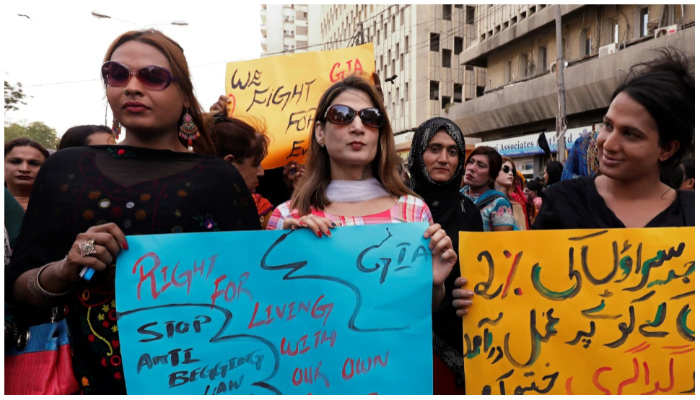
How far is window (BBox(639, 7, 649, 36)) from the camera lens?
1941 centimetres

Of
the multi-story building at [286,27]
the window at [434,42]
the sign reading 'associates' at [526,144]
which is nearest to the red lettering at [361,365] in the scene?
the sign reading 'associates' at [526,144]

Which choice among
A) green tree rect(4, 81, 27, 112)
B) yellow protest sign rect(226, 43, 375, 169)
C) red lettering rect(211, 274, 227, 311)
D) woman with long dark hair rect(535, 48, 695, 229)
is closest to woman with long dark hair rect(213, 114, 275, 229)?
yellow protest sign rect(226, 43, 375, 169)

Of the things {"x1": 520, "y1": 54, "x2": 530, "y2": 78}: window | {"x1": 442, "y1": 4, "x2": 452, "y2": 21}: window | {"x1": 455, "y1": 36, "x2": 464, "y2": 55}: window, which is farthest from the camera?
{"x1": 455, "y1": 36, "x2": 464, "y2": 55}: window

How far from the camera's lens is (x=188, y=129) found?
1.80m

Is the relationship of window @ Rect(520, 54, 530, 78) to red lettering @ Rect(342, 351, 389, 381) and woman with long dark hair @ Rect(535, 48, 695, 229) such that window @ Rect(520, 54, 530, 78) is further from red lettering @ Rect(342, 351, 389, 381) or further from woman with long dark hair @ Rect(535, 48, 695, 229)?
red lettering @ Rect(342, 351, 389, 381)

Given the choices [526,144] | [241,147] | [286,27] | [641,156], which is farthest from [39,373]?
[286,27]

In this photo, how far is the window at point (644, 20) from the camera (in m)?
19.4

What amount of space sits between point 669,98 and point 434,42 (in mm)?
38298

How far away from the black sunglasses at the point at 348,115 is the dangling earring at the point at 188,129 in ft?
1.69

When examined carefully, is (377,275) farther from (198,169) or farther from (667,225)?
(667,225)

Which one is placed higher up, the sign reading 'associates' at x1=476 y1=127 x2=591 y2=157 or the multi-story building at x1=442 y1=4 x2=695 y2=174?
the multi-story building at x1=442 y1=4 x2=695 y2=174

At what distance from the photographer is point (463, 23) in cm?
3809

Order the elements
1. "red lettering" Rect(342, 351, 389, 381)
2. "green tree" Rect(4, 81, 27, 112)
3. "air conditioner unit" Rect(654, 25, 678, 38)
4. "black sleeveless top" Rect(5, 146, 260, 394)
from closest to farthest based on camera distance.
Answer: "black sleeveless top" Rect(5, 146, 260, 394), "red lettering" Rect(342, 351, 389, 381), "green tree" Rect(4, 81, 27, 112), "air conditioner unit" Rect(654, 25, 678, 38)

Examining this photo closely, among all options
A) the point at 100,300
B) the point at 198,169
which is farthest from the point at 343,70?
the point at 100,300
